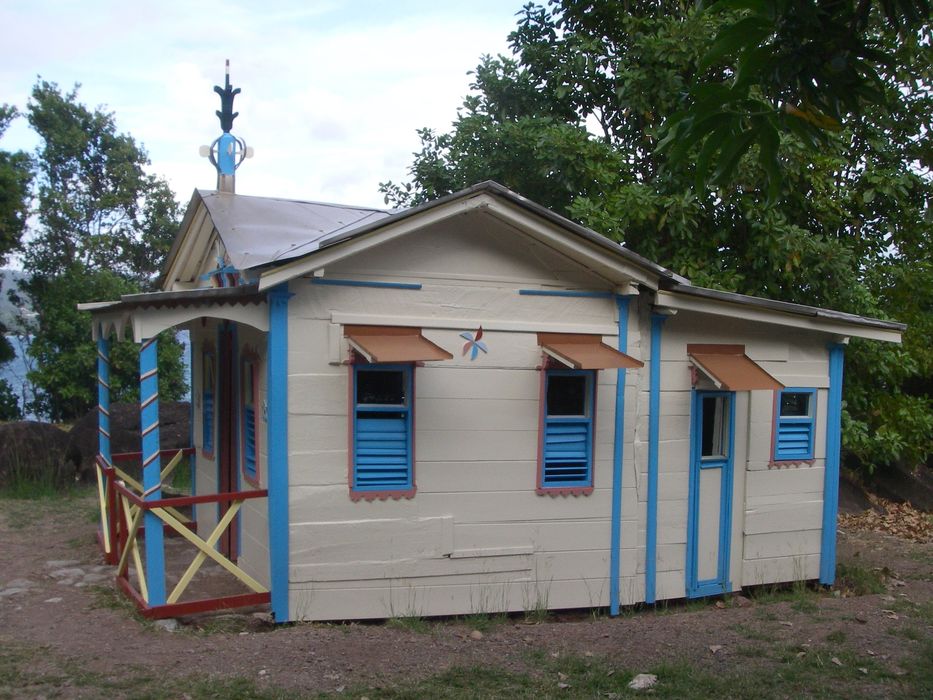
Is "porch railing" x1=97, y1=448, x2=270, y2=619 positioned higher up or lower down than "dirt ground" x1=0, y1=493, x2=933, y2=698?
higher up

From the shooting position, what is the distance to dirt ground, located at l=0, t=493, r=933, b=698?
6.02 meters

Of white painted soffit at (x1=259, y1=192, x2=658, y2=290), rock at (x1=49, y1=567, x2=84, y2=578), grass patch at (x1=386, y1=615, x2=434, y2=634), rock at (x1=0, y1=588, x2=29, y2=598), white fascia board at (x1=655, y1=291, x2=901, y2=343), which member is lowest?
rock at (x1=49, y1=567, x2=84, y2=578)

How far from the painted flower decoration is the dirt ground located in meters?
2.29

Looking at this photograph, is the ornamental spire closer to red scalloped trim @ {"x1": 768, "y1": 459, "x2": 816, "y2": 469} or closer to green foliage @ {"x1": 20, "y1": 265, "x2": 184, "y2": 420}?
red scalloped trim @ {"x1": 768, "y1": 459, "x2": 816, "y2": 469}

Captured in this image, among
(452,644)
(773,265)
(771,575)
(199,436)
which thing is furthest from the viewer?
(773,265)

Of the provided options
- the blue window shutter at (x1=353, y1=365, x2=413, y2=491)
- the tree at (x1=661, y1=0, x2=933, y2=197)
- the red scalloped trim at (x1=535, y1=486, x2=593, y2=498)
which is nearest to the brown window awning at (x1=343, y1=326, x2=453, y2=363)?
the blue window shutter at (x1=353, y1=365, x2=413, y2=491)

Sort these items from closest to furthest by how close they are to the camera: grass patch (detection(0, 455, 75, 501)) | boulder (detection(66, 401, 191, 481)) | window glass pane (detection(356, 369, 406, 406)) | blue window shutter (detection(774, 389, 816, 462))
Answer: window glass pane (detection(356, 369, 406, 406))
blue window shutter (detection(774, 389, 816, 462))
grass patch (detection(0, 455, 75, 501))
boulder (detection(66, 401, 191, 481))

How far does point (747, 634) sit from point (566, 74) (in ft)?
32.3

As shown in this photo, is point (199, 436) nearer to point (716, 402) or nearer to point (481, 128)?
point (716, 402)

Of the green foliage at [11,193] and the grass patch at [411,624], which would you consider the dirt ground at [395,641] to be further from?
the green foliage at [11,193]

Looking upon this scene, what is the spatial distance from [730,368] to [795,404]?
4.47ft

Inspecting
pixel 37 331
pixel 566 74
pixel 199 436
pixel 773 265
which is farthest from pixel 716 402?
pixel 37 331

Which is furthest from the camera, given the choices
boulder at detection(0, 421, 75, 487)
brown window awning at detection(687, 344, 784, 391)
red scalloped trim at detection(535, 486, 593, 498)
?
boulder at detection(0, 421, 75, 487)

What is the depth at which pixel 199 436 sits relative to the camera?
407 inches
